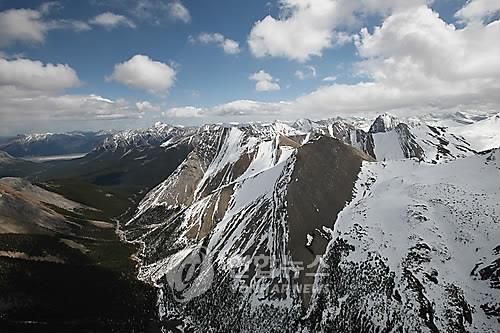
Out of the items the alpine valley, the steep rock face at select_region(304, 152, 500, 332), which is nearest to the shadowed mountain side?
the alpine valley

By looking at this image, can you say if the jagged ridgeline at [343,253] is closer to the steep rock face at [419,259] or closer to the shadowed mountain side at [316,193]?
the steep rock face at [419,259]

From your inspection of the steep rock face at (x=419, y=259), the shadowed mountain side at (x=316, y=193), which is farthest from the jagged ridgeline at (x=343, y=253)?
the shadowed mountain side at (x=316, y=193)

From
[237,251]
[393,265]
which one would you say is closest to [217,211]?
[237,251]

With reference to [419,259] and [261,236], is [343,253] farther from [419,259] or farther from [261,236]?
[261,236]

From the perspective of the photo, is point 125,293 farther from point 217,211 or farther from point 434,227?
point 434,227

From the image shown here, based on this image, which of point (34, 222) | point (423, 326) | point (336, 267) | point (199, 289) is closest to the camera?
point (423, 326)

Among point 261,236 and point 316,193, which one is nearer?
point 261,236

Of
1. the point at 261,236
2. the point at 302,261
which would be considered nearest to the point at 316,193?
the point at 261,236
